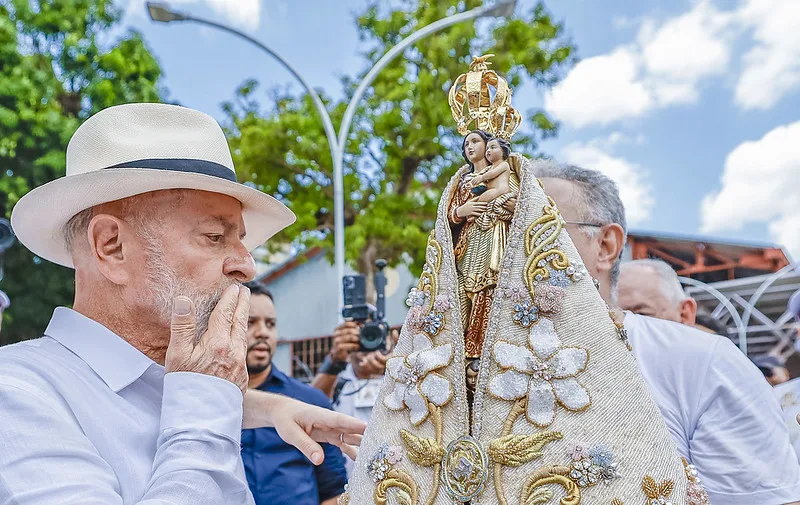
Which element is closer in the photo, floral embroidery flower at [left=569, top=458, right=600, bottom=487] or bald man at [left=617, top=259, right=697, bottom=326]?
floral embroidery flower at [left=569, top=458, right=600, bottom=487]

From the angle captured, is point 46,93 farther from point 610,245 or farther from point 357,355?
point 610,245

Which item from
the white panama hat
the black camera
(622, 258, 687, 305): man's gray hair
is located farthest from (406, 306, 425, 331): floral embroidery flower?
the black camera

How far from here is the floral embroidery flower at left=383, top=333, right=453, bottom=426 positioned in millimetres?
1656

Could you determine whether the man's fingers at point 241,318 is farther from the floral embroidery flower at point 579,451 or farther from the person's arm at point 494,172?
the floral embroidery flower at point 579,451

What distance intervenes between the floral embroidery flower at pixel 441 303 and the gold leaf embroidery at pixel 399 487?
0.37 meters

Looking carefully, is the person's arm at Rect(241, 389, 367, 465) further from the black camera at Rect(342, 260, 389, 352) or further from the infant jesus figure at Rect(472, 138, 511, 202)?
the black camera at Rect(342, 260, 389, 352)

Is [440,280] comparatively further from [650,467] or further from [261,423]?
[261,423]

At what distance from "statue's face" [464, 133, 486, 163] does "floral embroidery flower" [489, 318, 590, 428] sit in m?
0.44

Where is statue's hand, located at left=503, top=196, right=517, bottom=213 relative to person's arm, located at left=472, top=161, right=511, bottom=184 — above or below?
below

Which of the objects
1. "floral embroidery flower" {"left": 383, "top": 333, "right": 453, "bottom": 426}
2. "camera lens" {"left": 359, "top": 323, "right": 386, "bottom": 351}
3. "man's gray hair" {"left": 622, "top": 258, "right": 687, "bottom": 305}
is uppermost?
"man's gray hair" {"left": 622, "top": 258, "right": 687, "bottom": 305}

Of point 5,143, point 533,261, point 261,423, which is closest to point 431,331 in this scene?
point 533,261

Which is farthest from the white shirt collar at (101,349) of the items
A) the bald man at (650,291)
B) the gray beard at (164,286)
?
the bald man at (650,291)

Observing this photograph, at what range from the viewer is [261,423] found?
2234 millimetres

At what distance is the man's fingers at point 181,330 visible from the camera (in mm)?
1668
